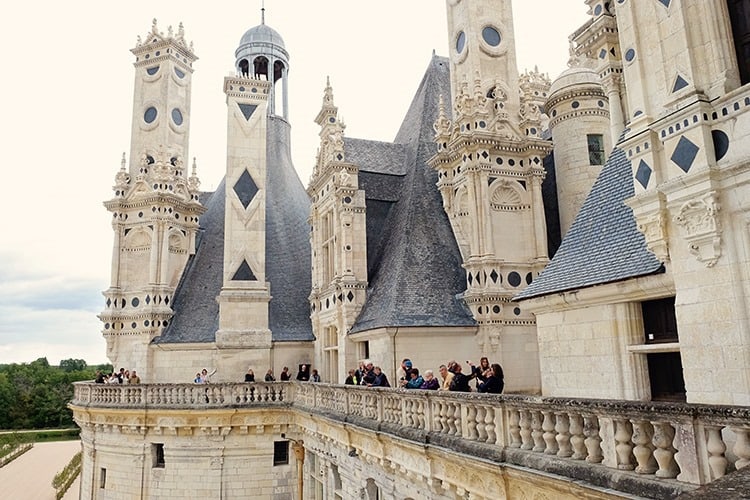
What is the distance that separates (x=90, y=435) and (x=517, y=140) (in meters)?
19.7

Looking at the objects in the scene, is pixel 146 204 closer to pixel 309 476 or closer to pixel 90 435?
pixel 90 435

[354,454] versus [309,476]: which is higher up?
[354,454]

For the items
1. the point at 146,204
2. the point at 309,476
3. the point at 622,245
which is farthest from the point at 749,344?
the point at 146,204

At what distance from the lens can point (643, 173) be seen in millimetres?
8125

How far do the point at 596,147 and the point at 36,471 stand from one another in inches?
2130

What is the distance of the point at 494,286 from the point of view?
17641 millimetres

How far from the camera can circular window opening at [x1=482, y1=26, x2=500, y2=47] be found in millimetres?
19391

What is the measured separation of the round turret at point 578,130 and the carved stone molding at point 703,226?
11.7m

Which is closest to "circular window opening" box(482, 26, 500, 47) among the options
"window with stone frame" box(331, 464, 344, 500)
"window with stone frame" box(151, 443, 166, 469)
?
"window with stone frame" box(331, 464, 344, 500)

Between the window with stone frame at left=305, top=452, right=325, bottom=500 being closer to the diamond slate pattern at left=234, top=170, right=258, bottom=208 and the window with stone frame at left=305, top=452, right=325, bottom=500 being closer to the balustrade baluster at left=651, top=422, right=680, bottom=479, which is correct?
the diamond slate pattern at left=234, top=170, right=258, bottom=208

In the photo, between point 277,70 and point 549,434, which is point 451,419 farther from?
point 277,70

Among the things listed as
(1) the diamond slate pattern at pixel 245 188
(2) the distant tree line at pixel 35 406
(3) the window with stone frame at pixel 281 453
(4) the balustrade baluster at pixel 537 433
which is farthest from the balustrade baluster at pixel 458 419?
(2) the distant tree line at pixel 35 406

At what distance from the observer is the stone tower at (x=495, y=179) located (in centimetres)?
1759

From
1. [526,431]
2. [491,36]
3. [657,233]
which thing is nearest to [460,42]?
[491,36]
